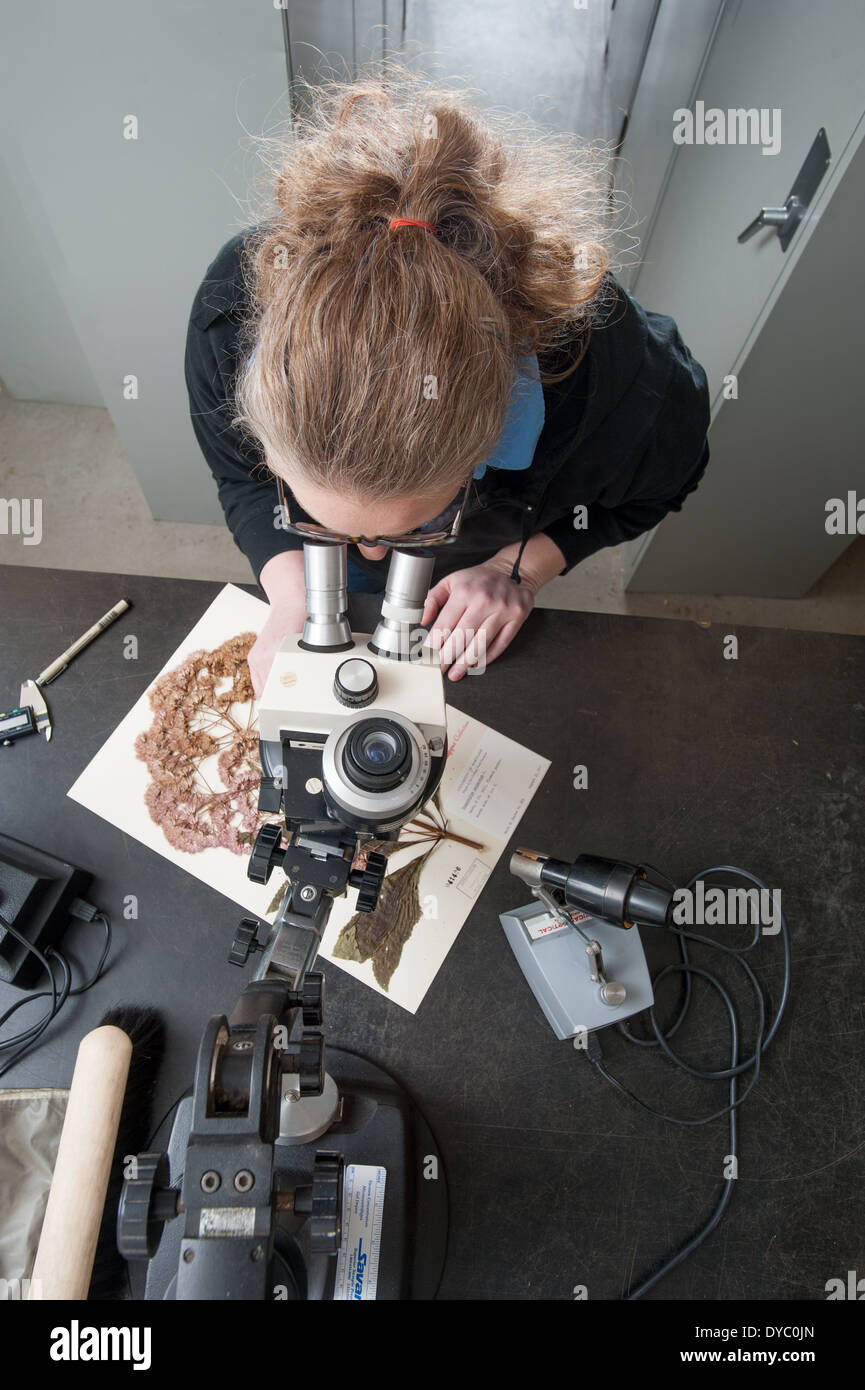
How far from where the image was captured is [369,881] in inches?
29.3

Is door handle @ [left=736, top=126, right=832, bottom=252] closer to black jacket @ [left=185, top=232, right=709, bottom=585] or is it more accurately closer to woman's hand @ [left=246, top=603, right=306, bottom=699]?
black jacket @ [left=185, top=232, right=709, bottom=585]

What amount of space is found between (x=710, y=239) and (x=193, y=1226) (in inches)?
90.0

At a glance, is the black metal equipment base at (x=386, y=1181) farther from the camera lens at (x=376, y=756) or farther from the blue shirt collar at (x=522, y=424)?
the blue shirt collar at (x=522, y=424)

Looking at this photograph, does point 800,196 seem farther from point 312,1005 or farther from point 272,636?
point 312,1005

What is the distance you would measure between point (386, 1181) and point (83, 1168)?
34 cm

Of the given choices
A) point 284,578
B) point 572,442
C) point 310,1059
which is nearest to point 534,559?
point 572,442

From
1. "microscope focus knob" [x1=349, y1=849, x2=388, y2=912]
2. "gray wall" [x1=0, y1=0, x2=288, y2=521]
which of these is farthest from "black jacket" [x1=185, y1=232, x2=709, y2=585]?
"gray wall" [x1=0, y1=0, x2=288, y2=521]

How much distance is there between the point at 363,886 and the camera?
74cm

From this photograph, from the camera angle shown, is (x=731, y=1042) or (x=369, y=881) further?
(x=731, y=1042)

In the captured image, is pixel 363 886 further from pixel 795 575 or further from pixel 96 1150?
pixel 795 575

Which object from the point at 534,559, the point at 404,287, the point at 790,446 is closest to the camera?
the point at 404,287

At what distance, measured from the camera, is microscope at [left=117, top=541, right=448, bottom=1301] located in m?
0.53

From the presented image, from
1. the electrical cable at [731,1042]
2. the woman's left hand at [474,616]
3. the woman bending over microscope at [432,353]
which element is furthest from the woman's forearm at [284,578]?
the electrical cable at [731,1042]

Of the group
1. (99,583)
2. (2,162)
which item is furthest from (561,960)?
(2,162)
